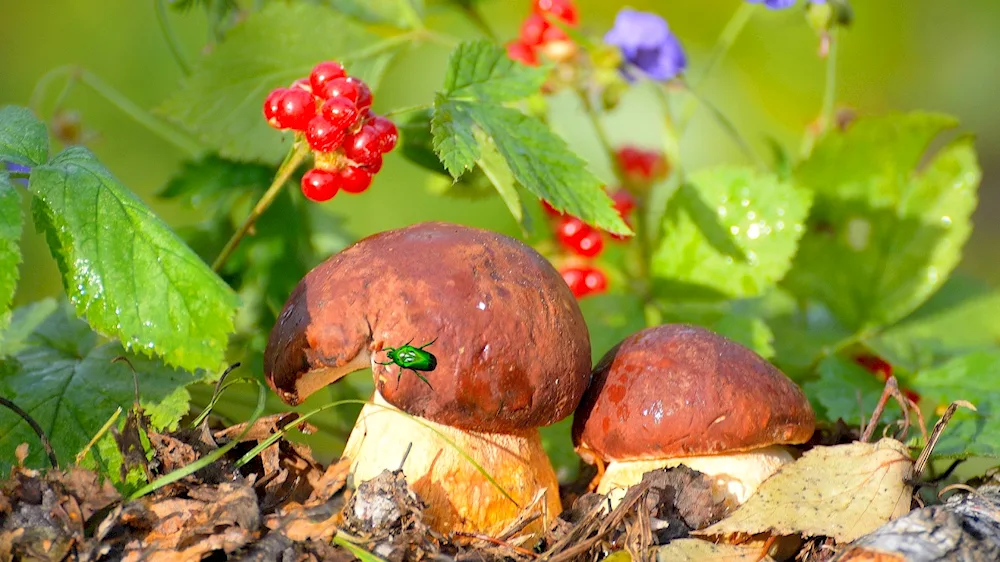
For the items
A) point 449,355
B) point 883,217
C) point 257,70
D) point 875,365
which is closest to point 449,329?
point 449,355

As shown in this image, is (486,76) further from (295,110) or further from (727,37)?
(727,37)

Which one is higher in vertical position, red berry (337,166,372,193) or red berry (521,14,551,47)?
red berry (521,14,551,47)

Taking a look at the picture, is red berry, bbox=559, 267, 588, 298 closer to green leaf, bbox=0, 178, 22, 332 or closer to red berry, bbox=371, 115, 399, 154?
red berry, bbox=371, 115, 399, 154

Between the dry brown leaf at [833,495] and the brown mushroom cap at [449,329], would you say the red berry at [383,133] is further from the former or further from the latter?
the dry brown leaf at [833,495]

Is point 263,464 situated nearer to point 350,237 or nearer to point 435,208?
point 350,237

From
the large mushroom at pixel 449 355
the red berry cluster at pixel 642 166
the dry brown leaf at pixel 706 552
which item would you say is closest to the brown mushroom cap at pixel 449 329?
the large mushroom at pixel 449 355

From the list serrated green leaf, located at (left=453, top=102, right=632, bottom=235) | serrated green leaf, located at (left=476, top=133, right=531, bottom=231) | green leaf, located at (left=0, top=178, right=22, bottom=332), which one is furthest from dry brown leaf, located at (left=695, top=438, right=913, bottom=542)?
green leaf, located at (left=0, top=178, right=22, bottom=332)

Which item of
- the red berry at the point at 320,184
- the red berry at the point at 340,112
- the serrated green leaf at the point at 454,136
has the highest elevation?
the red berry at the point at 340,112
